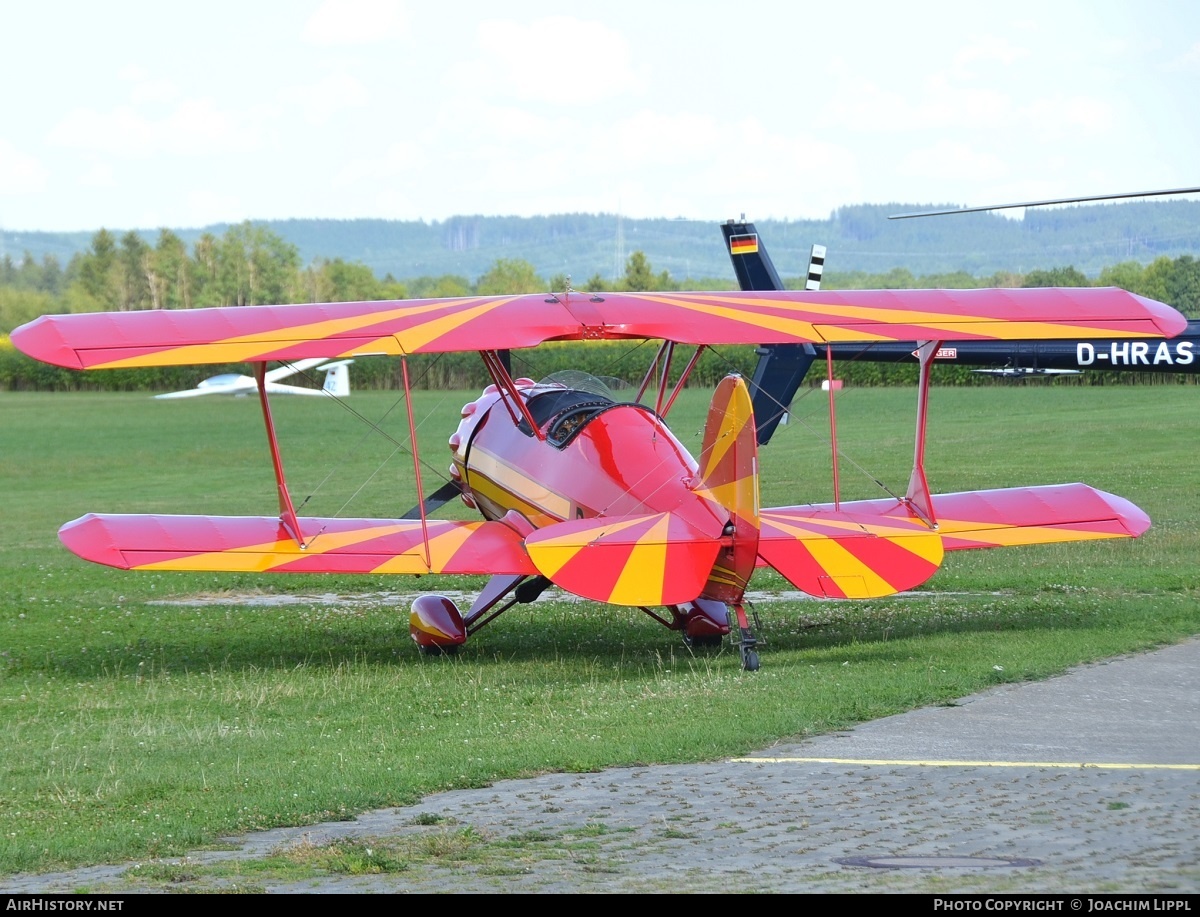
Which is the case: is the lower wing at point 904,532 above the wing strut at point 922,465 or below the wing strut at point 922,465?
below

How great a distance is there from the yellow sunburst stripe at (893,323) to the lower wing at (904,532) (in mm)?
1290

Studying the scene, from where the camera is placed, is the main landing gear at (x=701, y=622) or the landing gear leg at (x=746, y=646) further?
the main landing gear at (x=701, y=622)

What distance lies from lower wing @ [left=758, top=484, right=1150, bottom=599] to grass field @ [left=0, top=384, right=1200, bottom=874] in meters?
0.61

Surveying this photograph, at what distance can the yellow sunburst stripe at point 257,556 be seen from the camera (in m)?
11.0

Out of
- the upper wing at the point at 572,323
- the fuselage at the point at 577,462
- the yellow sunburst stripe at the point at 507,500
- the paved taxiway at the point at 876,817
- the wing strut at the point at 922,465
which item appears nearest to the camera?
the paved taxiway at the point at 876,817

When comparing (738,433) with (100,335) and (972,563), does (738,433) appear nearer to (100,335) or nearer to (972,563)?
(100,335)

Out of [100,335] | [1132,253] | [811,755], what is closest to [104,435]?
[100,335]

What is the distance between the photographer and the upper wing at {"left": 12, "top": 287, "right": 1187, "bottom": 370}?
994 cm

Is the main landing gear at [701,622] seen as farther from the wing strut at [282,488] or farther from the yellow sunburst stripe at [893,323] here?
the wing strut at [282,488]

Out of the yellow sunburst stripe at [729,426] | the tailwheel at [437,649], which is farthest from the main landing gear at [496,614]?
the yellow sunburst stripe at [729,426]

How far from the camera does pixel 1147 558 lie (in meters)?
15.0

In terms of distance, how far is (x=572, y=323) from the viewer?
10.7 metres

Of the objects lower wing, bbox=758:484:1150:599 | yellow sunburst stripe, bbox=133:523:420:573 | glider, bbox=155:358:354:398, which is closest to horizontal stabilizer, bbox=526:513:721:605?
lower wing, bbox=758:484:1150:599

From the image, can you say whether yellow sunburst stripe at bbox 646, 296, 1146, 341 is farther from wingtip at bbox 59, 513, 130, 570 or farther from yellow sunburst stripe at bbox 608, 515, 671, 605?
wingtip at bbox 59, 513, 130, 570
